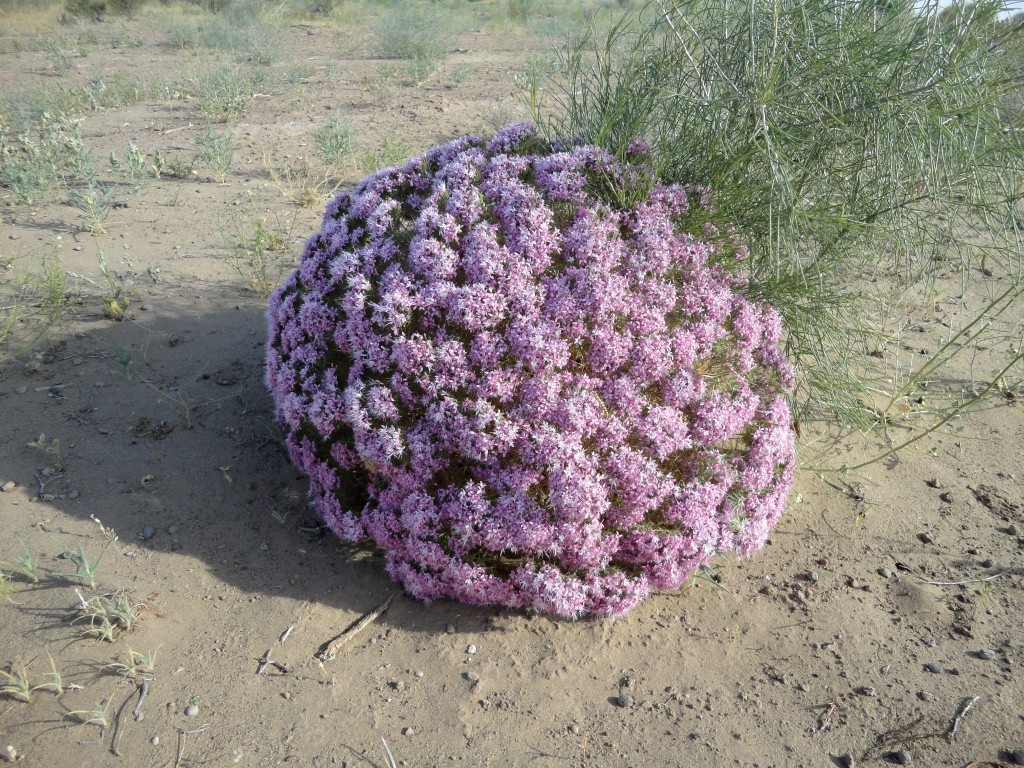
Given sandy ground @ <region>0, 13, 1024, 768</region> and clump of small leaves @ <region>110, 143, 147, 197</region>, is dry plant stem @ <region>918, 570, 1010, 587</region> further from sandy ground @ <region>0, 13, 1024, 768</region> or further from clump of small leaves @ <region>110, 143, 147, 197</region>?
clump of small leaves @ <region>110, 143, 147, 197</region>

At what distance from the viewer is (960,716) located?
3238 mm

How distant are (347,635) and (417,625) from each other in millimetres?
329

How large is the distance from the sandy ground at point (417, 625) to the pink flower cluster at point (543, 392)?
1.01 feet

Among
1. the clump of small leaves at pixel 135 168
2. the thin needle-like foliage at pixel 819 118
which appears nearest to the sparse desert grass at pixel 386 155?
the clump of small leaves at pixel 135 168

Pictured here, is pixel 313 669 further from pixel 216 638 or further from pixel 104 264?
pixel 104 264

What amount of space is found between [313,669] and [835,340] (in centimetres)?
351

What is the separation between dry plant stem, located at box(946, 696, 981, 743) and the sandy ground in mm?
14

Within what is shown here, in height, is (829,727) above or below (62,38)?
below

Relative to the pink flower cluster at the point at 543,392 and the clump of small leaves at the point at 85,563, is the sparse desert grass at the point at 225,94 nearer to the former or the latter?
the pink flower cluster at the point at 543,392

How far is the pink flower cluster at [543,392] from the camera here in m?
3.34

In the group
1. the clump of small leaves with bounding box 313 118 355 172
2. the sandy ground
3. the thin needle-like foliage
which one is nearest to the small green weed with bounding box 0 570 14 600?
the sandy ground

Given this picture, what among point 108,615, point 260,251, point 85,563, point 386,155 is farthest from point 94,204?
point 108,615

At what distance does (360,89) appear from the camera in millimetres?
12445

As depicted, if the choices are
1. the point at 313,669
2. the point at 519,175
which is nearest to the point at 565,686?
the point at 313,669
